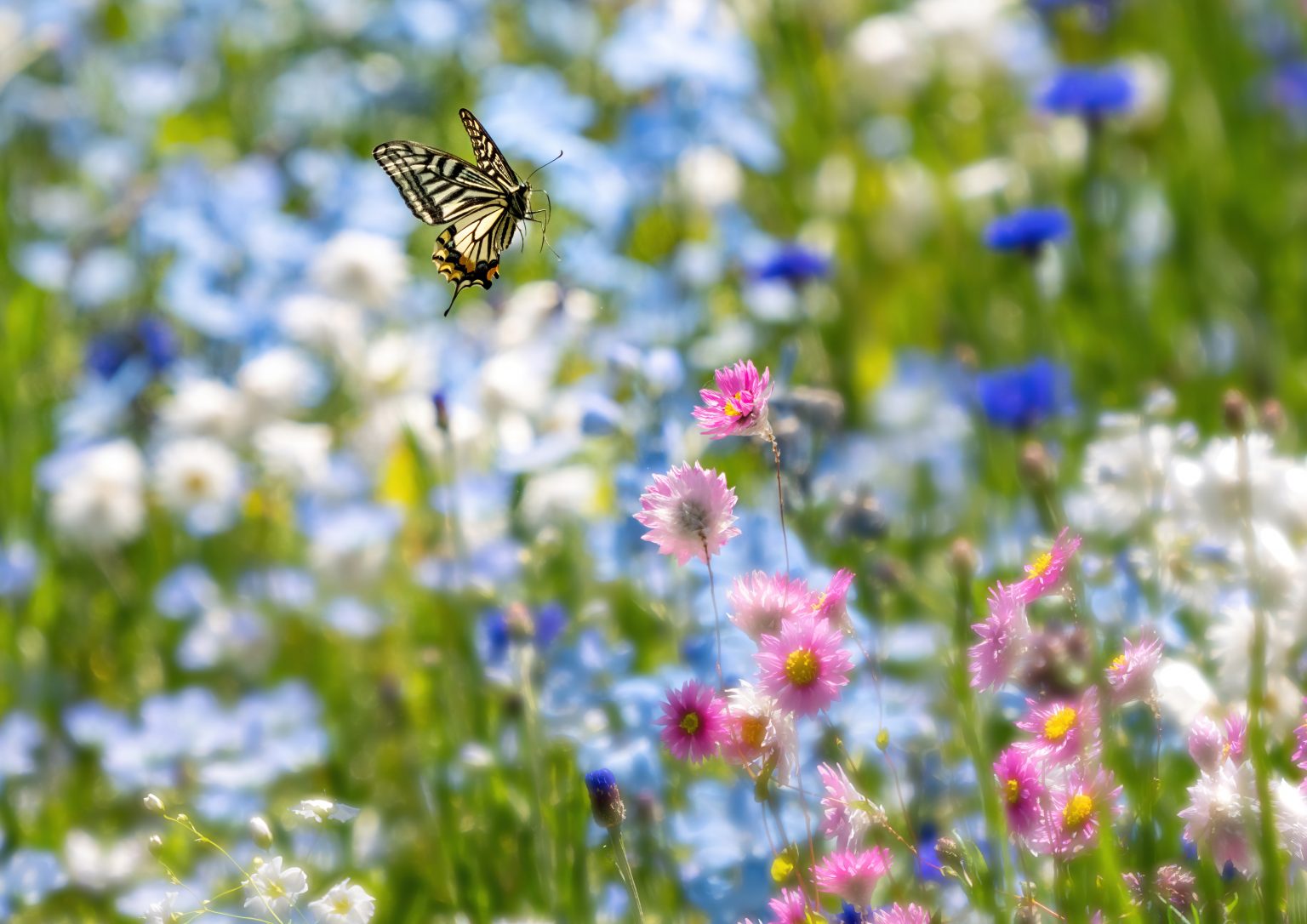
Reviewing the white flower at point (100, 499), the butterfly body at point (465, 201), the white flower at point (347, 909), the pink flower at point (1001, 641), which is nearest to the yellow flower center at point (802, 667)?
the pink flower at point (1001, 641)

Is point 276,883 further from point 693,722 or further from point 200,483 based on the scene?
point 200,483

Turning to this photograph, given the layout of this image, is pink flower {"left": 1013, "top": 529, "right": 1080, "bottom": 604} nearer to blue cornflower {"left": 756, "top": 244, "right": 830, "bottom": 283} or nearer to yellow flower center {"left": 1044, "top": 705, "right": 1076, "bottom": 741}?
yellow flower center {"left": 1044, "top": 705, "right": 1076, "bottom": 741}

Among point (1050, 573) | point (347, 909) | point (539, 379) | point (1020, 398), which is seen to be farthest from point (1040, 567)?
point (539, 379)

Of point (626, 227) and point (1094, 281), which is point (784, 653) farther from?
point (1094, 281)

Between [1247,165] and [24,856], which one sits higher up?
[1247,165]

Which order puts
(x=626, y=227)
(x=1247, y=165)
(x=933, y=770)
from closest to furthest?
1. (x=933, y=770)
2. (x=626, y=227)
3. (x=1247, y=165)

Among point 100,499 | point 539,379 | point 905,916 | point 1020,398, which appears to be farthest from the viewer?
point 100,499

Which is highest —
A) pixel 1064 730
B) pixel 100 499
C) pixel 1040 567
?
pixel 100 499

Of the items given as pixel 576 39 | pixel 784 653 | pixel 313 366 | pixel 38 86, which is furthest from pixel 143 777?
pixel 38 86
